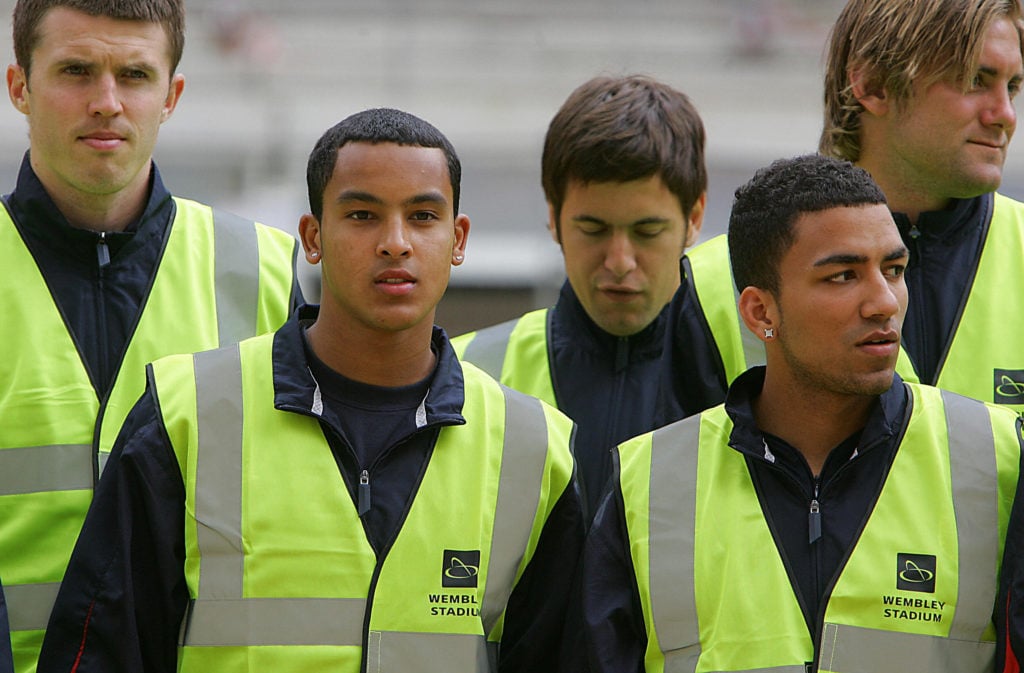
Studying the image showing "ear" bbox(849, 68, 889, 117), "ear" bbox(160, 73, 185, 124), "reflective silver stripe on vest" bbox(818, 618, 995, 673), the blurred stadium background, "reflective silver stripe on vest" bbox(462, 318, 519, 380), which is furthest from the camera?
the blurred stadium background

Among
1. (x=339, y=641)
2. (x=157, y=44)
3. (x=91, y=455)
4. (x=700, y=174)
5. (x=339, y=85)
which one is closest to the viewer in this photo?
(x=339, y=641)

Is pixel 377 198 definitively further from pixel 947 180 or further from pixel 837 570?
pixel 947 180

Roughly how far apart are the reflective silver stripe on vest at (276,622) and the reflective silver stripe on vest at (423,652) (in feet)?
0.16

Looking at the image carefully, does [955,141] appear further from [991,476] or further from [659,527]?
[659,527]

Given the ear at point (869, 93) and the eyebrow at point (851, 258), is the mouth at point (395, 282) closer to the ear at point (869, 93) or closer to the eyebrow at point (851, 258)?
the eyebrow at point (851, 258)

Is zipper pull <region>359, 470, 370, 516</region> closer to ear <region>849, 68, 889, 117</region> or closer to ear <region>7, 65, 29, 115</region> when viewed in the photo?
ear <region>7, 65, 29, 115</region>

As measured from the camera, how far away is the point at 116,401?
3.51 meters

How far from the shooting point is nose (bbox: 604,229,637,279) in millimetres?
4062

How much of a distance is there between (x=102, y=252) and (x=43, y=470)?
1.80 ft

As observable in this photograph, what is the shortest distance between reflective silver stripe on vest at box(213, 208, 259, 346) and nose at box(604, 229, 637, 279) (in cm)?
94

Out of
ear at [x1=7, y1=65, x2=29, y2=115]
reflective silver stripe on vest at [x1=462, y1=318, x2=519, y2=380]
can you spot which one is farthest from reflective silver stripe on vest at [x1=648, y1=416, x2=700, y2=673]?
ear at [x1=7, y1=65, x2=29, y2=115]

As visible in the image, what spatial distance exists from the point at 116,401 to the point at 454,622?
3.29 feet

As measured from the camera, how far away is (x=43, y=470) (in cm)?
344

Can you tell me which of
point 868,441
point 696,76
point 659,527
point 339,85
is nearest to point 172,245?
point 659,527
